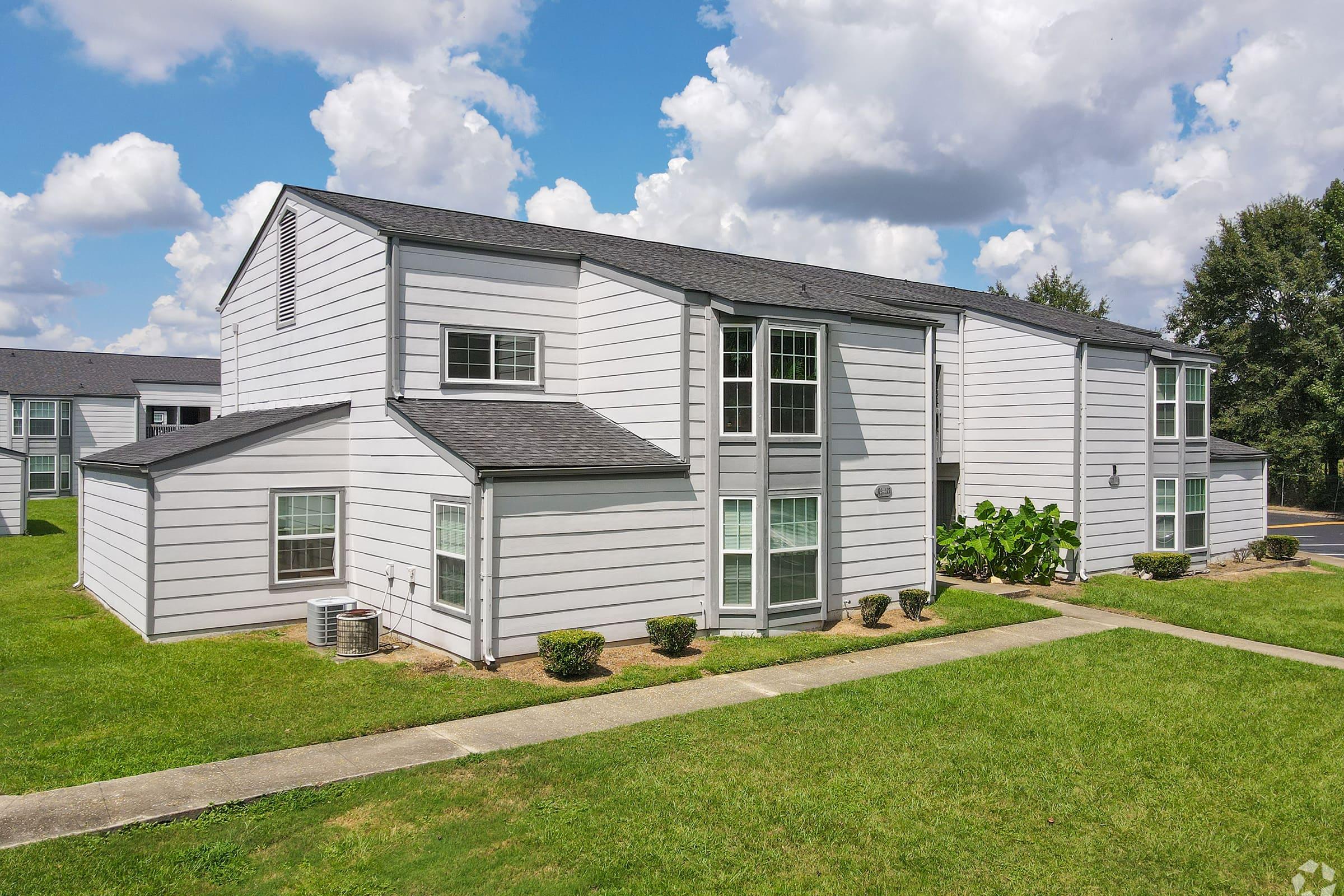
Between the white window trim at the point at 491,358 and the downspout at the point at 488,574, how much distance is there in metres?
4.01

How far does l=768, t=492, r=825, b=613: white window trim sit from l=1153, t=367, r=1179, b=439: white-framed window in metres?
12.2

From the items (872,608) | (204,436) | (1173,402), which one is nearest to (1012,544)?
(872,608)

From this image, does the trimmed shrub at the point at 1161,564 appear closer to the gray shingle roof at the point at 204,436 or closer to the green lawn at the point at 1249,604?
the green lawn at the point at 1249,604

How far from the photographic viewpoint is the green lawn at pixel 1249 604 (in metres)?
15.0

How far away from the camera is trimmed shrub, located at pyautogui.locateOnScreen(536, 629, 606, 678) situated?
1137 centimetres

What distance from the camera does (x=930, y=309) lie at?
72.1 ft

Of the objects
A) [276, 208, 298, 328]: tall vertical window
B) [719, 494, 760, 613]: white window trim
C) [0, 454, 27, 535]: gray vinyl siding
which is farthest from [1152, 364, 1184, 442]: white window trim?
[0, 454, 27, 535]: gray vinyl siding

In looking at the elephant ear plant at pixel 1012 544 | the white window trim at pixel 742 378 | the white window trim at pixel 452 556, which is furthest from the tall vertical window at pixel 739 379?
the elephant ear plant at pixel 1012 544

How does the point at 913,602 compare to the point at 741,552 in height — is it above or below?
below

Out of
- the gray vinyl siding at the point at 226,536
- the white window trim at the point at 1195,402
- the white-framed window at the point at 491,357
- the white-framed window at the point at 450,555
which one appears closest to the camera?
the white-framed window at the point at 450,555

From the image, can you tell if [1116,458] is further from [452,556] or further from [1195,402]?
[452,556]

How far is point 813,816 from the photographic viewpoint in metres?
7.28

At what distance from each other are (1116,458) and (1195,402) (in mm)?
3759

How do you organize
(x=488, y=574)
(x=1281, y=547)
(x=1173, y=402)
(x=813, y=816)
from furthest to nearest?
1. (x=1281, y=547)
2. (x=1173, y=402)
3. (x=488, y=574)
4. (x=813, y=816)
